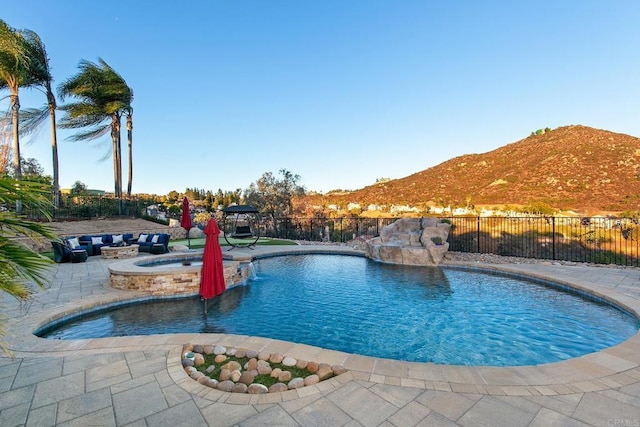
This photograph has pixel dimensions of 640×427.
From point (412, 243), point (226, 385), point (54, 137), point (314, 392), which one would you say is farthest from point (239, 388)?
point (54, 137)

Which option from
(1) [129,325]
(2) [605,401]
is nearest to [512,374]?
(2) [605,401]

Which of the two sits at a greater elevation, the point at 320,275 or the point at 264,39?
the point at 264,39

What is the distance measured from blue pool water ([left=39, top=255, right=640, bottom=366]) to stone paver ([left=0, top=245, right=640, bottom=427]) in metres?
0.81

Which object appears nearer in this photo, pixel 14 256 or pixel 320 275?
pixel 14 256

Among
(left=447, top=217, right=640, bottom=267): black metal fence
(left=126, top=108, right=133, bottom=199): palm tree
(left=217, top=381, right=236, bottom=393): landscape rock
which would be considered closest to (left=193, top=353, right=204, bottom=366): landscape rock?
(left=217, top=381, right=236, bottom=393): landscape rock

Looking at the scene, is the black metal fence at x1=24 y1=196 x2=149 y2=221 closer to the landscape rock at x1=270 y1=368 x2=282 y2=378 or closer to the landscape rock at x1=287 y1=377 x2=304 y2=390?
the landscape rock at x1=270 y1=368 x2=282 y2=378

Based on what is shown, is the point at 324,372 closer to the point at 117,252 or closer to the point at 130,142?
the point at 117,252

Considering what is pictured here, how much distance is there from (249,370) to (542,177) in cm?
3278

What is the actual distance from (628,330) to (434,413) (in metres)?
4.48

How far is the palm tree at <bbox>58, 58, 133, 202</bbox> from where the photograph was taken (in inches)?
715

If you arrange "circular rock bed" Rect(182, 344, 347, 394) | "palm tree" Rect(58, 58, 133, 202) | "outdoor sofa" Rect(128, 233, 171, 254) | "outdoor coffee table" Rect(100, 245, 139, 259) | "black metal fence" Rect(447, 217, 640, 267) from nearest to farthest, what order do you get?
"circular rock bed" Rect(182, 344, 347, 394) < "outdoor coffee table" Rect(100, 245, 139, 259) < "outdoor sofa" Rect(128, 233, 171, 254) < "black metal fence" Rect(447, 217, 640, 267) < "palm tree" Rect(58, 58, 133, 202)

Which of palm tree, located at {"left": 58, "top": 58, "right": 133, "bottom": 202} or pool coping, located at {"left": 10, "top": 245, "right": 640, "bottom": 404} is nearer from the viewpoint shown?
pool coping, located at {"left": 10, "top": 245, "right": 640, "bottom": 404}

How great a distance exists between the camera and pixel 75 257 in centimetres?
981

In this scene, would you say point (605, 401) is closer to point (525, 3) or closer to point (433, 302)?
point (433, 302)
